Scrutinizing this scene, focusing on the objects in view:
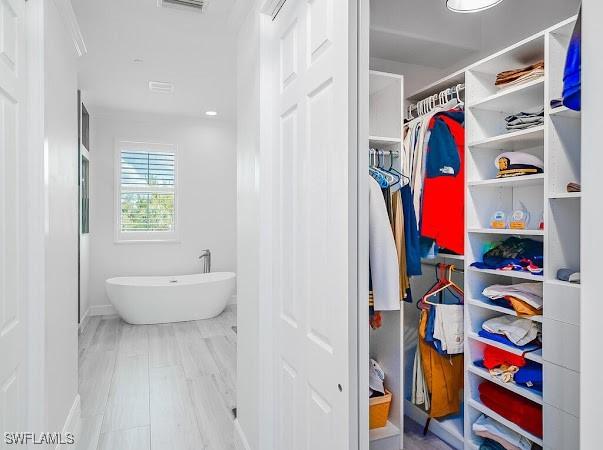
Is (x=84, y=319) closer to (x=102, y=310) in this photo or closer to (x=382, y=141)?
(x=102, y=310)

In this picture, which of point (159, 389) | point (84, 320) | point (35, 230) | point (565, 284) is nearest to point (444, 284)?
point (565, 284)

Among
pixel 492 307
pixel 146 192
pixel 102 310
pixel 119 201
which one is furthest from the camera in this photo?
pixel 146 192

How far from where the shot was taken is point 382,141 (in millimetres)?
2182

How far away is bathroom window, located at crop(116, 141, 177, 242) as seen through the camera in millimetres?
5367

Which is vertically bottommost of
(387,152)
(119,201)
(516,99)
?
(119,201)

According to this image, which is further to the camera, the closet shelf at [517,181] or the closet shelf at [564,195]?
the closet shelf at [517,181]

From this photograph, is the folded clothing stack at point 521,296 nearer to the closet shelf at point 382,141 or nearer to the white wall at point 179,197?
the closet shelf at point 382,141

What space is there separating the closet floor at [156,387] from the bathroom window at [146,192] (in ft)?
4.51

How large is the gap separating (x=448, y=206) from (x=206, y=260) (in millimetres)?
4287

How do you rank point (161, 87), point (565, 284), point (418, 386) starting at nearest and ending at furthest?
point (565, 284) → point (418, 386) → point (161, 87)

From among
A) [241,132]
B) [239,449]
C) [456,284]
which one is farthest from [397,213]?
[239,449]

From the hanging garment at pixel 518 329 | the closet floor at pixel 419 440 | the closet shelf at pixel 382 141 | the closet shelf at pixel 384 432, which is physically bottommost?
the closet floor at pixel 419 440

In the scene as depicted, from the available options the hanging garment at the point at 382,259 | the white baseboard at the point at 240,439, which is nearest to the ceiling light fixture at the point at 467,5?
the hanging garment at the point at 382,259

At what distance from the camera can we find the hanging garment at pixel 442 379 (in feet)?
7.24
